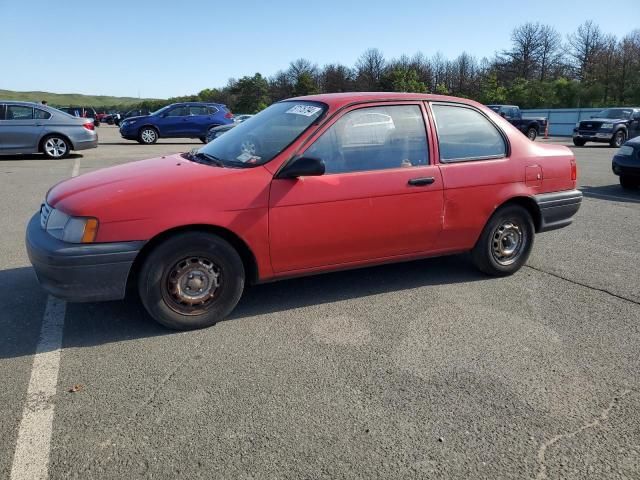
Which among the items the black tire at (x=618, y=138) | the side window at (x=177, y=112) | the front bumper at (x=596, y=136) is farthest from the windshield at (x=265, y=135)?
the black tire at (x=618, y=138)

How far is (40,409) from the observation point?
261 cm

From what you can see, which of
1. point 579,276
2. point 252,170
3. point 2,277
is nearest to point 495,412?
point 252,170

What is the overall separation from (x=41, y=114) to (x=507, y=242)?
12.8m

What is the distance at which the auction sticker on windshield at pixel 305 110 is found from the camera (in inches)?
156

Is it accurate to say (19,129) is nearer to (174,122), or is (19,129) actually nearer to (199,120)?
(174,122)

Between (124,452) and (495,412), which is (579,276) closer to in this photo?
(495,412)

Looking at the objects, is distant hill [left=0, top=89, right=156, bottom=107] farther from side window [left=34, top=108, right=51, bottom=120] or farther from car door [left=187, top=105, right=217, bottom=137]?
side window [left=34, top=108, right=51, bottom=120]

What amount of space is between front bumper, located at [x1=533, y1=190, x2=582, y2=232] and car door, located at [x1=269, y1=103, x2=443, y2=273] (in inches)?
47.9

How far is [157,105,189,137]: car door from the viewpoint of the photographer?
20891 millimetres

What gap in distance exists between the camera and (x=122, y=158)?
14477 mm

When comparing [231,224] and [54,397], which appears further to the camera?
[231,224]

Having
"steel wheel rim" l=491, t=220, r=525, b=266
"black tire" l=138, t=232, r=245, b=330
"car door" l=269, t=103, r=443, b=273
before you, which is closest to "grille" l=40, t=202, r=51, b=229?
"black tire" l=138, t=232, r=245, b=330

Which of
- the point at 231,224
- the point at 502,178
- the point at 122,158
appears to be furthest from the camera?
the point at 122,158

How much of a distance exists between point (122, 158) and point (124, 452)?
13.5 meters
